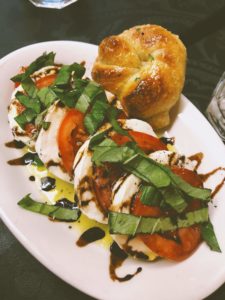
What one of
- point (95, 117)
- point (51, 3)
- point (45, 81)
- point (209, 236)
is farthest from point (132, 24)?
point (209, 236)

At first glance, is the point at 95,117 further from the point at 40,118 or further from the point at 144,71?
the point at 144,71

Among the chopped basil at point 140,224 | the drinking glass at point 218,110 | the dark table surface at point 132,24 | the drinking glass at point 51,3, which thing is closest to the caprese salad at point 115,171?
the chopped basil at point 140,224

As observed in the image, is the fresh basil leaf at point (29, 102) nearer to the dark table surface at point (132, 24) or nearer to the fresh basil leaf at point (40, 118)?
the fresh basil leaf at point (40, 118)

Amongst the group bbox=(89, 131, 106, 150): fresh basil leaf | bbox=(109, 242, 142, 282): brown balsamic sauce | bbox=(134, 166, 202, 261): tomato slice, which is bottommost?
bbox=(109, 242, 142, 282): brown balsamic sauce

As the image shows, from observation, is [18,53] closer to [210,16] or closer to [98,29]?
[98,29]

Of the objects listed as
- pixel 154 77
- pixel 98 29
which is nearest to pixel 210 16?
pixel 98 29

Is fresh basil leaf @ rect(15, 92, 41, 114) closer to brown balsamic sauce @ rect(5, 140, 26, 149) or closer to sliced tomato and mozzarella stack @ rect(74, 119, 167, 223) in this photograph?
brown balsamic sauce @ rect(5, 140, 26, 149)

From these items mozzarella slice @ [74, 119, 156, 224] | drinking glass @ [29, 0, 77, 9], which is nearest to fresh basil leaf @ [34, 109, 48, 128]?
mozzarella slice @ [74, 119, 156, 224]
